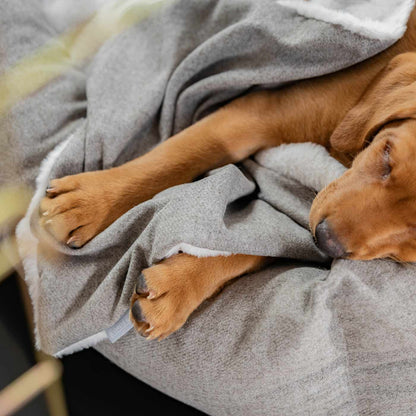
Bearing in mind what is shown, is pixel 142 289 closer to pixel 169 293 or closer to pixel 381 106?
pixel 169 293

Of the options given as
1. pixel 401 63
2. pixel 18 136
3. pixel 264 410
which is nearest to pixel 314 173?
pixel 401 63

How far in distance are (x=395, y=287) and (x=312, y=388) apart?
294 millimetres

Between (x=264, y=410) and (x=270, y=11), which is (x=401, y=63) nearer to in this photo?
(x=270, y=11)

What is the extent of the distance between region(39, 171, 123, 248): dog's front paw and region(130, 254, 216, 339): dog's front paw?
0.81ft

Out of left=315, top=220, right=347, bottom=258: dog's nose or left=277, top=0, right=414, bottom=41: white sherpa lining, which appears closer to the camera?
left=315, top=220, right=347, bottom=258: dog's nose

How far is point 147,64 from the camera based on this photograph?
1.57 m

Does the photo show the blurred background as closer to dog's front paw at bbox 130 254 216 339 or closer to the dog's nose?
dog's front paw at bbox 130 254 216 339

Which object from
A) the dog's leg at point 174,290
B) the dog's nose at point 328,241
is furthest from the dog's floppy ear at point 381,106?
Answer: the dog's leg at point 174,290

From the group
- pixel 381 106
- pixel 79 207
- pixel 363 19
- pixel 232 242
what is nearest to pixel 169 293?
pixel 232 242

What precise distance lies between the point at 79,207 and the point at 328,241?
615mm

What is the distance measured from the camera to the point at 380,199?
1142 millimetres

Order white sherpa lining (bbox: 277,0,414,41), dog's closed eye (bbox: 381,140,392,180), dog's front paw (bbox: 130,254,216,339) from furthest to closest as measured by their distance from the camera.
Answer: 1. white sherpa lining (bbox: 277,0,414,41)
2. dog's closed eye (bbox: 381,140,392,180)
3. dog's front paw (bbox: 130,254,216,339)

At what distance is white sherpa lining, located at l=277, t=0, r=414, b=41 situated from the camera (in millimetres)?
1295

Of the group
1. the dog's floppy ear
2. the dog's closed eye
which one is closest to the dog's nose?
the dog's closed eye
